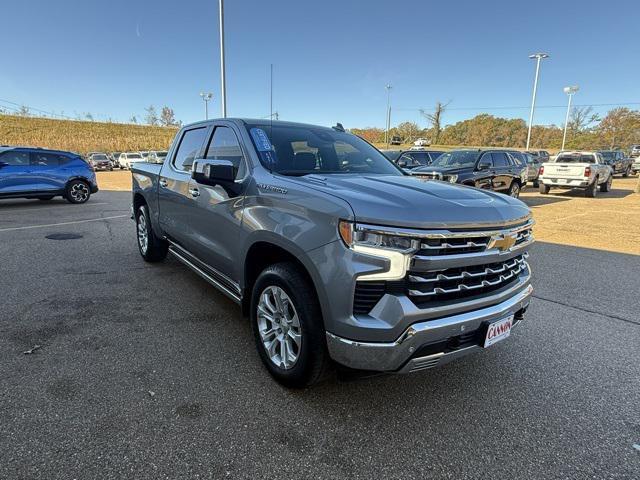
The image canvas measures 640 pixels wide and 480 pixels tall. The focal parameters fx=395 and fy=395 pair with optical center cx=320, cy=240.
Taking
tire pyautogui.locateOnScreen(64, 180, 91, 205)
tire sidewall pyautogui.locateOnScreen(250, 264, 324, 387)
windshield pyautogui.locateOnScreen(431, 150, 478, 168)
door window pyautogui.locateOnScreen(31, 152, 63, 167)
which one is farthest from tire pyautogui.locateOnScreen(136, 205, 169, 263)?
windshield pyautogui.locateOnScreen(431, 150, 478, 168)

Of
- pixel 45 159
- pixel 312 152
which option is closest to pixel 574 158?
pixel 312 152

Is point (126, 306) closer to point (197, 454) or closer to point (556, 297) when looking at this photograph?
point (197, 454)

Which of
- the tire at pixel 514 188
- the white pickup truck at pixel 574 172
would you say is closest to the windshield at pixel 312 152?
the tire at pixel 514 188

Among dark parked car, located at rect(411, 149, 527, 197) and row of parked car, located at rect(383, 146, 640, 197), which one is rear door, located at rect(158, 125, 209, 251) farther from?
dark parked car, located at rect(411, 149, 527, 197)

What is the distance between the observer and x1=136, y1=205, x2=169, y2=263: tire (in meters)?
5.55

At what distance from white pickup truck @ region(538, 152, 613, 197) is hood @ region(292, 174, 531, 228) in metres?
14.8

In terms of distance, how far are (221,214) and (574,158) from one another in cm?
1786

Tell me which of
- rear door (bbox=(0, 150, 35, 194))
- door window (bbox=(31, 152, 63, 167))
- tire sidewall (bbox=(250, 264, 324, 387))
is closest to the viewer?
tire sidewall (bbox=(250, 264, 324, 387))

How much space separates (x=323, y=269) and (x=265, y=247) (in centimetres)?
78

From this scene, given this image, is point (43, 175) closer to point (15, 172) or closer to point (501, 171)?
point (15, 172)

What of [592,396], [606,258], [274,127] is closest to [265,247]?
[274,127]

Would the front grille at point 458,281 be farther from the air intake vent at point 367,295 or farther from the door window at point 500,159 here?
the door window at point 500,159

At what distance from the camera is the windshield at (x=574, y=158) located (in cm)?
1630

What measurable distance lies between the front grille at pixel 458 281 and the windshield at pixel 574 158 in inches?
656
